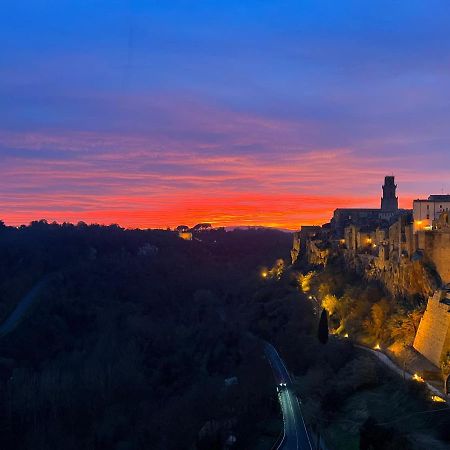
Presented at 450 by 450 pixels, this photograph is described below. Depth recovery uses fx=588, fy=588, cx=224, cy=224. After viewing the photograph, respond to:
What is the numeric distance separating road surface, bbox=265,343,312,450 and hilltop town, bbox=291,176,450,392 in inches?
317

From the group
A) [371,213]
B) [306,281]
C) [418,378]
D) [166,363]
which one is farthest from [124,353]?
[418,378]

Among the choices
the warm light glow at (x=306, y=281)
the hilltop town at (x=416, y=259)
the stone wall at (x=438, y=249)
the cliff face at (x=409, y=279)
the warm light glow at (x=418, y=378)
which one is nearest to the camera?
the warm light glow at (x=418, y=378)

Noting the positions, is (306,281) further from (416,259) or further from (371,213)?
(416,259)

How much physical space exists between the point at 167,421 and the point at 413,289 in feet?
69.3

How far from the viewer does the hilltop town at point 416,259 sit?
107 feet

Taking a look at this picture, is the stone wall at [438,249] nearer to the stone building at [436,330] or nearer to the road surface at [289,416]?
the stone building at [436,330]

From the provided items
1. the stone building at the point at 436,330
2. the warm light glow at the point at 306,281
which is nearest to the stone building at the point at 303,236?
the warm light glow at the point at 306,281

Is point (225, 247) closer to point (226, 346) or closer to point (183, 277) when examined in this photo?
point (183, 277)

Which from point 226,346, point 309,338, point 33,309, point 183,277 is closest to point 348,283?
point 309,338

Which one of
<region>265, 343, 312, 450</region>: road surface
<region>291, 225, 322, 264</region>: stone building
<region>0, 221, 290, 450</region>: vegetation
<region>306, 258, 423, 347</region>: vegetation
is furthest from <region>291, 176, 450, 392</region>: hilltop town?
<region>0, 221, 290, 450</region>: vegetation

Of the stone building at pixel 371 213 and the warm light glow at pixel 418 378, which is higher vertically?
the stone building at pixel 371 213

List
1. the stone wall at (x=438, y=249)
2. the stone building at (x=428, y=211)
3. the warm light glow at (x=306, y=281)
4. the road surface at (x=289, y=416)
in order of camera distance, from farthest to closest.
Result: the warm light glow at (x=306, y=281) < the stone building at (x=428, y=211) < the stone wall at (x=438, y=249) < the road surface at (x=289, y=416)

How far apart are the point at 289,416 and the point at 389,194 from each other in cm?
4689

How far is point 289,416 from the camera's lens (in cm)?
3591
